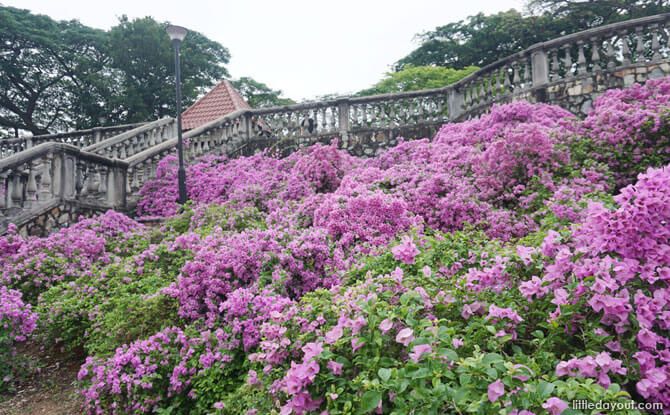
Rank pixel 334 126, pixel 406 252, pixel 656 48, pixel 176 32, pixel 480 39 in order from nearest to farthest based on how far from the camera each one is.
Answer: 1. pixel 406 252
2. pixel 656 48
3. pixel 176 32
4. pixel 334 126
5. pixel 480 39

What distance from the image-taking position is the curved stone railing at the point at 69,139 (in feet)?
55.4

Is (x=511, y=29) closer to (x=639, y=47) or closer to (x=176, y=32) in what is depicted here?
(x=639, y=47)

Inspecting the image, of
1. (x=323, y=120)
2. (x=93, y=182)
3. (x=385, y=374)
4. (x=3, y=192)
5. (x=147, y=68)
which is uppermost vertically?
(x=147, y=68)

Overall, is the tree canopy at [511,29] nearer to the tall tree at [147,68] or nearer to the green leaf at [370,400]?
the tall tree at [147,68]

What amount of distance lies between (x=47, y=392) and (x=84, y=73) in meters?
31.1

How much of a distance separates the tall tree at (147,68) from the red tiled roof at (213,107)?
12.5 meters

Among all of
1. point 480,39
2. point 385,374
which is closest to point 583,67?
point 385,374

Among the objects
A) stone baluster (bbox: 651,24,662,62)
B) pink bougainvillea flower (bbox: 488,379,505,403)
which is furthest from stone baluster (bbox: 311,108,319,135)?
pink bougainvillea flower (bbox: 488,379,505,403)

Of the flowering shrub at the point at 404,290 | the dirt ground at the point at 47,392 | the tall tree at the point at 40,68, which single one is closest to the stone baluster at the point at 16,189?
the flowering shrub at the point at 404,290

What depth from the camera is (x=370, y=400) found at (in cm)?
147

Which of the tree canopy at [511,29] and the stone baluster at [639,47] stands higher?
the tree canopy at [511,29]

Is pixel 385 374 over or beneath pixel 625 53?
beneath

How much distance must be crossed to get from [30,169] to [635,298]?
843 cm

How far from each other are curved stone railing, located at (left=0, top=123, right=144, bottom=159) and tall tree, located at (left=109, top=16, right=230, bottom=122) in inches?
476
